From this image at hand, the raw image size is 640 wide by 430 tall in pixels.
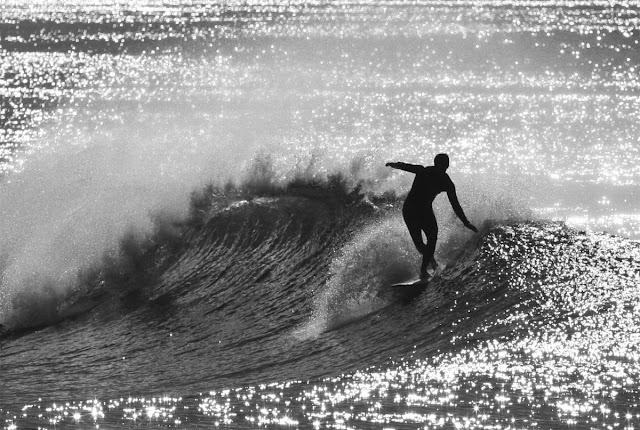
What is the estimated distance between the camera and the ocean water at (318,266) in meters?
10.5

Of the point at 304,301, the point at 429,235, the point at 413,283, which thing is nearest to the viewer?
the point at 429,235

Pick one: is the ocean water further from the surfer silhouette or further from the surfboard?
the surfer silhouette

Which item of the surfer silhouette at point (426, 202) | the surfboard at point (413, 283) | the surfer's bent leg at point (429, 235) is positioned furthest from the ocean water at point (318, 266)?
the surfer silhouette at point (426, 202)

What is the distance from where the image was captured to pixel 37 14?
2830 inches

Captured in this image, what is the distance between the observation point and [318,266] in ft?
51.2

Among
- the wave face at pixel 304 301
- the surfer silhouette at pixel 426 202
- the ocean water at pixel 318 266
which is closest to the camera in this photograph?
the ocean water at pixel 318 266

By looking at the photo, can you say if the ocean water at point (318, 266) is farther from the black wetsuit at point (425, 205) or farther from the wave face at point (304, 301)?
the black wetsuit at point (425, 205)

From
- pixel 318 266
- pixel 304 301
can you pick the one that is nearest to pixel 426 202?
pixel 304 301

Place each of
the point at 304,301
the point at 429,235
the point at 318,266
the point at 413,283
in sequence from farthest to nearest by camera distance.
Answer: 1. the point at 318,266
2. the point at 304,301
3. the point at 413,283
4. the point at 429,235

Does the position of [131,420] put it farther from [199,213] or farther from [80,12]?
[80,12]

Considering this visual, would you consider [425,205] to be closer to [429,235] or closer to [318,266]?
[429,235]

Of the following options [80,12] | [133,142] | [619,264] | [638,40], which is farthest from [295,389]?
[80,12]

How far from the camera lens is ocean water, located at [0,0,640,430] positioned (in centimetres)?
1052

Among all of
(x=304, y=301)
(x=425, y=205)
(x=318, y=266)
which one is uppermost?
(x=425, y=205)
